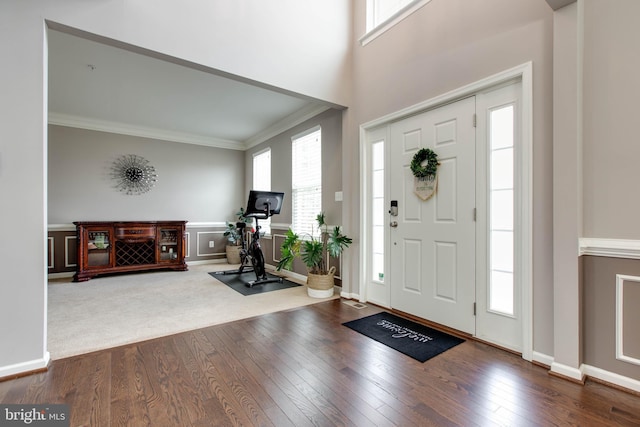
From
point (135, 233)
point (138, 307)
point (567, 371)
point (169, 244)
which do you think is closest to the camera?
point (567, 371)

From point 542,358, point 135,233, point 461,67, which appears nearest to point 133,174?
point 135,233

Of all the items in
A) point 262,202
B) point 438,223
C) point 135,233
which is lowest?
point 135,233

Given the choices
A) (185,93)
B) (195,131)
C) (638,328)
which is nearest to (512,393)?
(638,328)

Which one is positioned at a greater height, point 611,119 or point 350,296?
point 611,119

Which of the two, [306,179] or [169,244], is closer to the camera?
[306,179]

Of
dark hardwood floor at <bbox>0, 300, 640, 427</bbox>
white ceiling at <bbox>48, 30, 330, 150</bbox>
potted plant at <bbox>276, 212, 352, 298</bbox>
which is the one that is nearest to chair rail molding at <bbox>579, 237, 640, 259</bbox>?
dark hardwood floor at <bbox>0, 300, 640, 427</bbox>

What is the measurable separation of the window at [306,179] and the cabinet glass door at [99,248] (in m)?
3.20

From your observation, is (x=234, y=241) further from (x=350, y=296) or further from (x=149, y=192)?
(x=350, y=296)

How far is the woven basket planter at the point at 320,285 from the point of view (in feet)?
12.6

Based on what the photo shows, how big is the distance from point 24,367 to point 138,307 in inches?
59.0

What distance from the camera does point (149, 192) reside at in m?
5.90

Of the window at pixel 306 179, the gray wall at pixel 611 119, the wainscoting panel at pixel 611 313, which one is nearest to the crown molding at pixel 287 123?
the window at pixel 306 179

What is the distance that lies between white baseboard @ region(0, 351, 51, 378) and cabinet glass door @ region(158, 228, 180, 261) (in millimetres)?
3691

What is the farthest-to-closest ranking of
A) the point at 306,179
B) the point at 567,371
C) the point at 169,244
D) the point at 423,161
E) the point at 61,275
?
the point at 169,244 → the point at 61,275 → the point at 306,179 → the point at 423,161 → the point at 567,371
